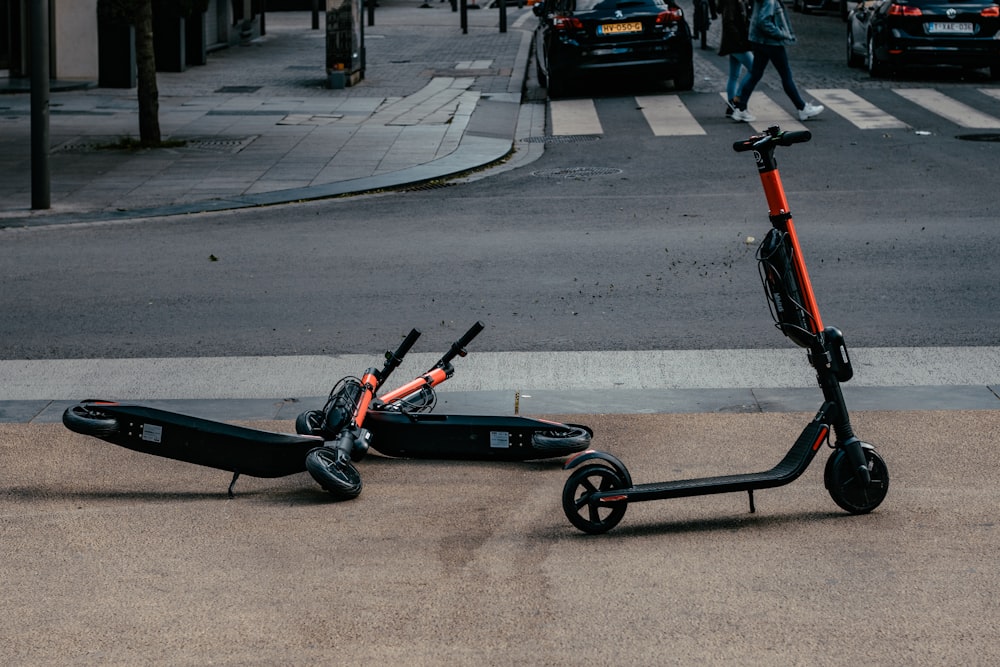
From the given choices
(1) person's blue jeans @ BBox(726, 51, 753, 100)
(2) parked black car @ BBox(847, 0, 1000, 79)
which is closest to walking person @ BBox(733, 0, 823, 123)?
(1) person's blue jeans @ BBox(726, 51, 753, 100)

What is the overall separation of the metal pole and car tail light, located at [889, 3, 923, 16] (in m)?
12.8

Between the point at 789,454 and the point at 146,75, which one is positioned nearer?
the point at 789,454

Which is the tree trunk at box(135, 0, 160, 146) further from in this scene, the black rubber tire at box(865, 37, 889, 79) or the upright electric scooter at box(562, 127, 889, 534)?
the upright electric scooter at box(562, 127, 889, 534)

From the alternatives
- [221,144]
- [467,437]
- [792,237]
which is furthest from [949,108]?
[792,237]

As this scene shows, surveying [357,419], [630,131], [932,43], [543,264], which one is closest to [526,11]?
[932,43]

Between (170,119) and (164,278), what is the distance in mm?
9234

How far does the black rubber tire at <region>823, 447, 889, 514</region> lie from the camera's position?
16.1ft

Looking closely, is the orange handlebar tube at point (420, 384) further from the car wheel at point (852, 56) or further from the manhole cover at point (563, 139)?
the car wheel at point (852, 56)

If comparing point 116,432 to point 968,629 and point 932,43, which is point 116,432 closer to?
point 968,629

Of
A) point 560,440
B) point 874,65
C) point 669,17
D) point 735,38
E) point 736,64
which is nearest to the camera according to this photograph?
point 560,440

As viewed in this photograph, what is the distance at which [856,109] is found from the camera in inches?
717

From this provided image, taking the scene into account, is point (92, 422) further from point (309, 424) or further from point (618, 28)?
point (618, 28)

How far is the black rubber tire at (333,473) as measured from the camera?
17.0 ft

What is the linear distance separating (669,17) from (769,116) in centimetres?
288
